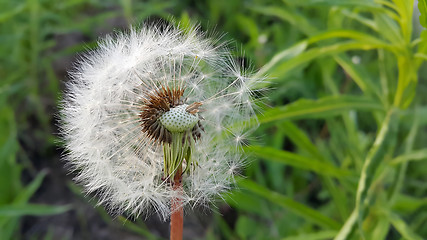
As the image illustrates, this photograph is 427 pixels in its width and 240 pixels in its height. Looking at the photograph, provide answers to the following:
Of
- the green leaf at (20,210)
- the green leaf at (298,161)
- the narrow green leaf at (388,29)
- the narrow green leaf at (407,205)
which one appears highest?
the narrow green leaf at (388,29)

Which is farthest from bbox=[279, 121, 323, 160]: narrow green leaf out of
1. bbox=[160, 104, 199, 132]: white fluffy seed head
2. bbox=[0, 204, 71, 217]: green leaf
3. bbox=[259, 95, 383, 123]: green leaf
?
bbox=[0, 204, 71, 217]: green leaf

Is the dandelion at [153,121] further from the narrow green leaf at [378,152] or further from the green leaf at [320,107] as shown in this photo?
the narrow green leaf at [378,152]

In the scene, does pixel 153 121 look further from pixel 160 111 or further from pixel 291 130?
pixel 291 130

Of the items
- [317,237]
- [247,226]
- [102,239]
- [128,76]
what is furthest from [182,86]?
[102,239]

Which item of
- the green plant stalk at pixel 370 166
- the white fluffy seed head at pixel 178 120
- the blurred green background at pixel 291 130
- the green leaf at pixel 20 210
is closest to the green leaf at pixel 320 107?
the blurred green background at pixel 291 130

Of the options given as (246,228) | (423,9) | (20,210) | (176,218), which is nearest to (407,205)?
(246,228)

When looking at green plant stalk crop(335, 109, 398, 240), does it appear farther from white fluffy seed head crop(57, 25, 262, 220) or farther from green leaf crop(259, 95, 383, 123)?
white fluffy seed head crop(57, 25, 262, 220)
